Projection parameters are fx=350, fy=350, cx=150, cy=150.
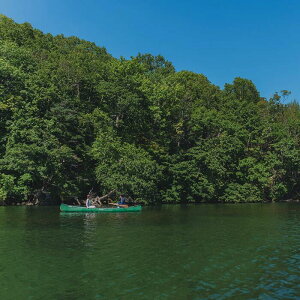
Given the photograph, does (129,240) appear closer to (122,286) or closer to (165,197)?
(122,286)

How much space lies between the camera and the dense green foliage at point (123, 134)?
5194 centimetres

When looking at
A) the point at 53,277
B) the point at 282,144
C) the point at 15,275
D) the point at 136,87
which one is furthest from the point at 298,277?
the point at 282,144

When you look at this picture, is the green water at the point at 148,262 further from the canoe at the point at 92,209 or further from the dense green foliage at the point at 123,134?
the dense green foliage at the point at 123,134

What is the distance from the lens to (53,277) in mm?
15000

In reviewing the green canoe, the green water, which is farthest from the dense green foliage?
the green water

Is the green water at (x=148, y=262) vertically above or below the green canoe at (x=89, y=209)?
below

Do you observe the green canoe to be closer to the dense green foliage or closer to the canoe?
the canoe

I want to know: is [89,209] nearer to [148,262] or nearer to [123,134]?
[123,134]

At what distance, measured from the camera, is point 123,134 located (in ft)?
198

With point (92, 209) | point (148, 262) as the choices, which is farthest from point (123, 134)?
point (148, 262)

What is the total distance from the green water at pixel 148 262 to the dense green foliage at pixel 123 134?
23247 millimetres

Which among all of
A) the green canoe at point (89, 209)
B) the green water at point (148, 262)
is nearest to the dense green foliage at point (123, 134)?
the green canoe at point (89, 209)

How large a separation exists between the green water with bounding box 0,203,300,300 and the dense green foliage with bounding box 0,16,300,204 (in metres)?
23.2

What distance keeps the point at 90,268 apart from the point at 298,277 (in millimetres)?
9336
